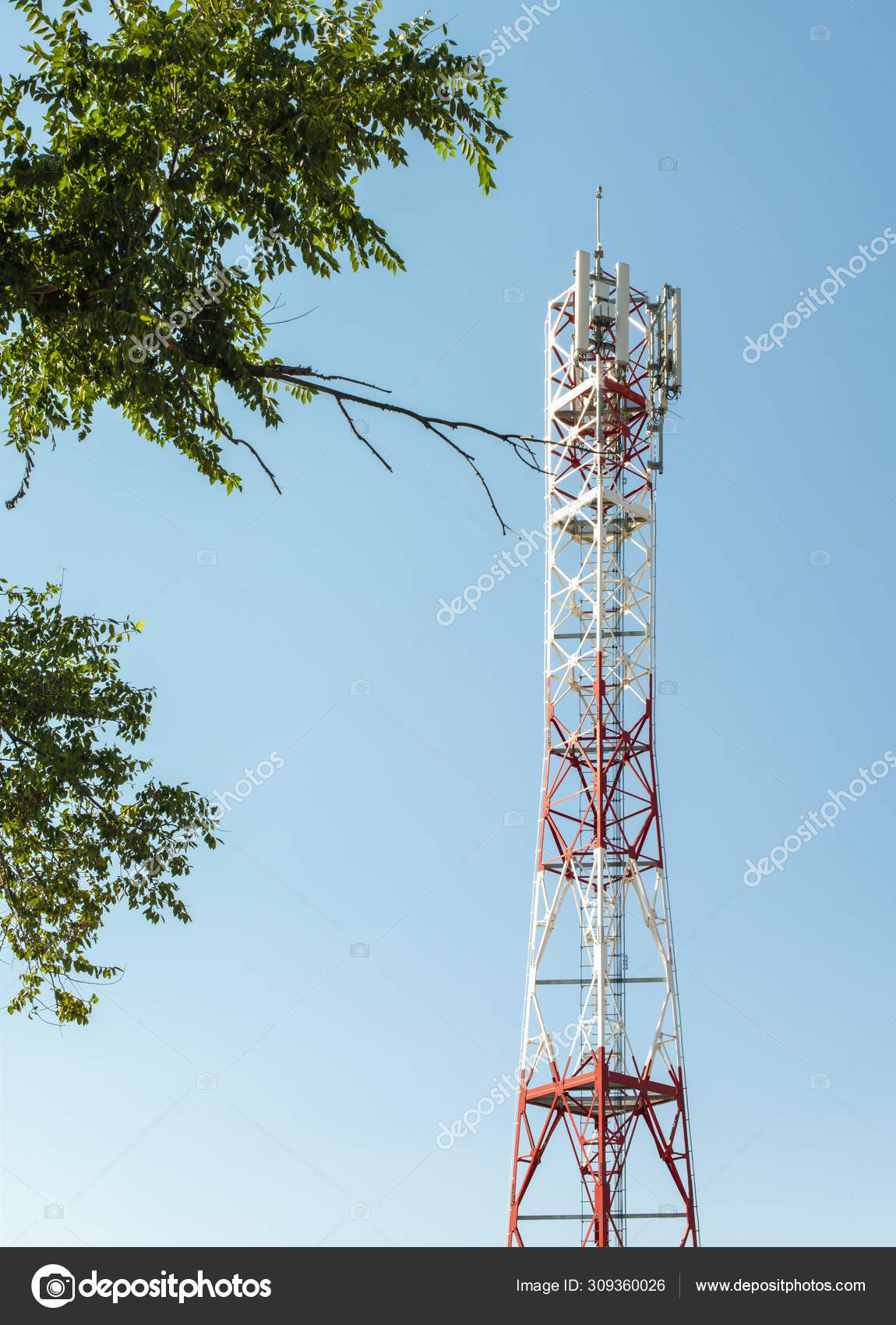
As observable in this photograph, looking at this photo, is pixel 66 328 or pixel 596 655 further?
pixel 596 655

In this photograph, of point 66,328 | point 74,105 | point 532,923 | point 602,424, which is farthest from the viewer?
point 602,424

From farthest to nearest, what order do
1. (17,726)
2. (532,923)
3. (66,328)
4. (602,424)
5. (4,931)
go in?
(602,424), (532,923), (4,931), (17,726), (66,328)

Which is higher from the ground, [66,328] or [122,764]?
[66,328]

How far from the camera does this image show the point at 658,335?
33656 mm

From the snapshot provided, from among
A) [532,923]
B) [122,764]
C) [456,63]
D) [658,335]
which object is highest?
[658,335]

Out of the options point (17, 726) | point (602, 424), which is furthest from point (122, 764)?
point (602, 424)

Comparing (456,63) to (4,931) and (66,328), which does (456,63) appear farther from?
(4,931)

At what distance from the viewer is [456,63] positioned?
354 inches

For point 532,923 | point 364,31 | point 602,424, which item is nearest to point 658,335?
point 602,424

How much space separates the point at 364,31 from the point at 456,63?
26.0 inches

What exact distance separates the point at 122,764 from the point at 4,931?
1837 mm
